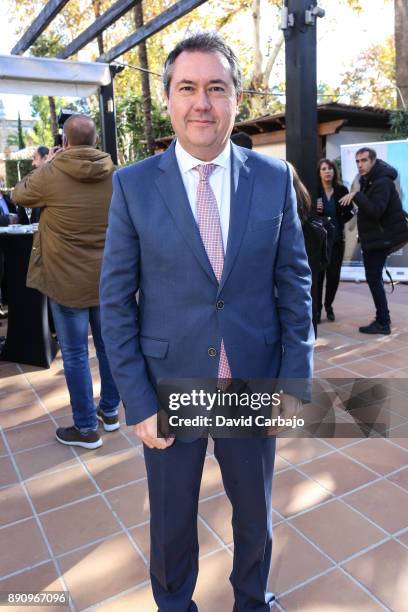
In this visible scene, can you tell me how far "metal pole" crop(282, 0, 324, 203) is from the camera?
4.40m

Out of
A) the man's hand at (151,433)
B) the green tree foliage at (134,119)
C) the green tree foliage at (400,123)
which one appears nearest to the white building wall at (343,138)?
the green tree foliage at (400,123)

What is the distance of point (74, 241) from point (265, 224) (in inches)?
69.6

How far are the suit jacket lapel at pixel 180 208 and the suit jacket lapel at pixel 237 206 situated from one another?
6cm

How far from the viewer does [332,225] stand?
5242mm

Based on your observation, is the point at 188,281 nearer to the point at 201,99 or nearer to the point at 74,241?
the point at 201,99

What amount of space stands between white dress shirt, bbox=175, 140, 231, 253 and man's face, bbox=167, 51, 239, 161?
47 millimetres

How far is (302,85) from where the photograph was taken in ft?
15.0

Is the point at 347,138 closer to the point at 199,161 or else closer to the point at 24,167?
the point at 199,161

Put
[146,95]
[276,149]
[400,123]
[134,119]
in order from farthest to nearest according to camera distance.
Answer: [134,119] < [146,95] < [276,149] < [400,123]

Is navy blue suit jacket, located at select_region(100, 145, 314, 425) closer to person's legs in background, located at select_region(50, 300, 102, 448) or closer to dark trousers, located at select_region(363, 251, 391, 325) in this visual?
person's legs in background, located at select_region(50, 300, 102, 448)

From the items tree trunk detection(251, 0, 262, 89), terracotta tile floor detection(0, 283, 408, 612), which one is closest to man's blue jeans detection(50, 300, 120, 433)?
terracotta tile floor detection(0, 283, 408, 612)

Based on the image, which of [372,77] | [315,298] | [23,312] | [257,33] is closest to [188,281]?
[315,298]

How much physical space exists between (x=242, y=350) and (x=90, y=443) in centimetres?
192

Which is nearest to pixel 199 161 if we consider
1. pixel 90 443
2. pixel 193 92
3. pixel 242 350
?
pixel 193 92
